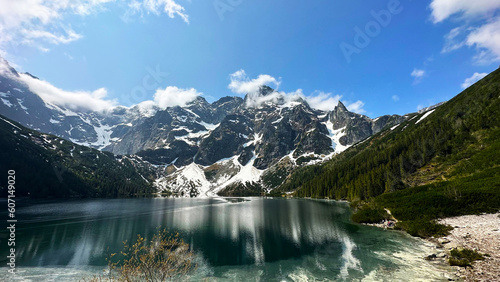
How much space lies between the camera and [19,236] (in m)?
49.0

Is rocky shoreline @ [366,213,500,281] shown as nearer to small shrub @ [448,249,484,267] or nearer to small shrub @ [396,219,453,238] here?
small shrub @ [448,249,484,267]

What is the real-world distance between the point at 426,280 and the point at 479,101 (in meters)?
136

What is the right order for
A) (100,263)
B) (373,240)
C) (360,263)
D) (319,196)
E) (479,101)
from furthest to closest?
(319,196)
(479,101)
(373,240)
(100,263)
(360,263)

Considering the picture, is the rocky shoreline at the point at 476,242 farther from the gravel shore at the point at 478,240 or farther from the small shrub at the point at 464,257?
the small shrub at the point at 464,257

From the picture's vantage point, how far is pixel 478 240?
29.8 m

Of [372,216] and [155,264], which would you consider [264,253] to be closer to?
[155,264]

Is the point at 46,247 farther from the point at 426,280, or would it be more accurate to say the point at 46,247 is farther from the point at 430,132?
the point at 430,132

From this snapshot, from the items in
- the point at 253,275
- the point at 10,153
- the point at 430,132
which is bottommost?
the point at 253,275

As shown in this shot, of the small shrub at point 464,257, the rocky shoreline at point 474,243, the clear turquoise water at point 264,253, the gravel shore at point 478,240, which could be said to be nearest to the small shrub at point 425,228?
the rocky shoreline at point 474,243

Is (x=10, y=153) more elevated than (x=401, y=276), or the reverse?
(x=10, y=153)

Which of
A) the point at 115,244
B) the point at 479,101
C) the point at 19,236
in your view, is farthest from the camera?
the point at 479,101

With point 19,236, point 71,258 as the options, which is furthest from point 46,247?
point 19,236

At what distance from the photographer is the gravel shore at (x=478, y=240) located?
21.2 metres

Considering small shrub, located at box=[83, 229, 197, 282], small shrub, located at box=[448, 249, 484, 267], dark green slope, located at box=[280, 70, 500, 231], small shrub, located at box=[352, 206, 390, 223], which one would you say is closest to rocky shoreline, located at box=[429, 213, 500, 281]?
small shrub, located at box=[448, 249, 484, 267]
